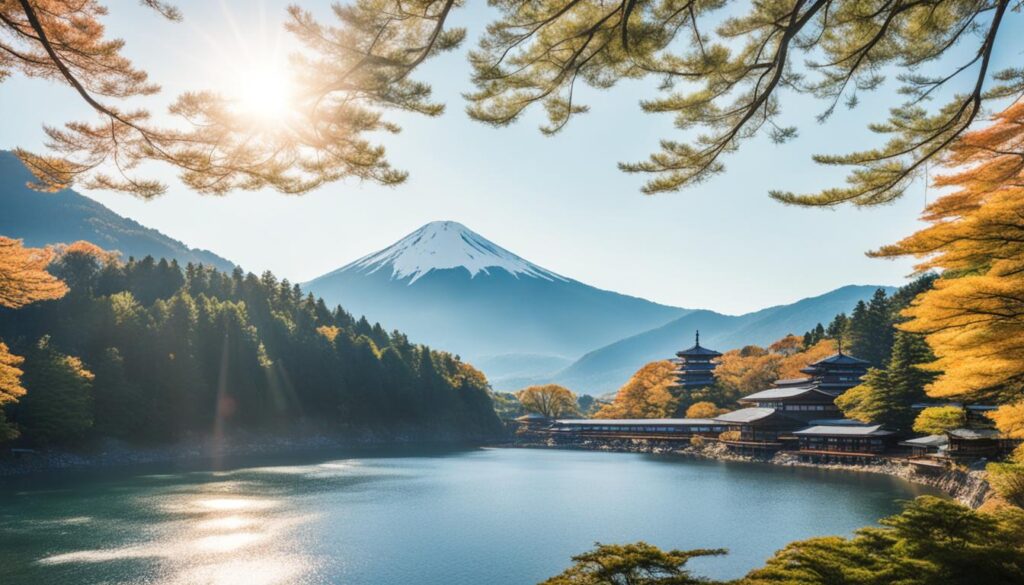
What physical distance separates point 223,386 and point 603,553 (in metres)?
40.3

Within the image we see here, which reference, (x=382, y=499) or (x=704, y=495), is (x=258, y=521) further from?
(x=704, y=495)

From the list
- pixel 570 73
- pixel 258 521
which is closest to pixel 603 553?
pixel 570 73

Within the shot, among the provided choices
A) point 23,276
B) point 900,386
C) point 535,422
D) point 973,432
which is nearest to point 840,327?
point 900,386

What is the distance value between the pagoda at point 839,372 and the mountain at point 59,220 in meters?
145

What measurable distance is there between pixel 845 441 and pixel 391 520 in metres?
25.2

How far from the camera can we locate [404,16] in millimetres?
5078

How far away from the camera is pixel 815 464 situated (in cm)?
3247

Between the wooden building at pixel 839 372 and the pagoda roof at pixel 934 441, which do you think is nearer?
the pagoda roof at pixel 934 441

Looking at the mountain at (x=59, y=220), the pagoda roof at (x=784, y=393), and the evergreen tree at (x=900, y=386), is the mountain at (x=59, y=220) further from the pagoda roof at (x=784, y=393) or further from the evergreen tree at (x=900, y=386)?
the evergreen tree at (x=900, y=386)

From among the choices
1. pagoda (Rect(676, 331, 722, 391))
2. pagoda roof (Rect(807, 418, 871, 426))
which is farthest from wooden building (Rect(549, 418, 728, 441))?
pagoda roof (Rect(807, 418, 871, 426))

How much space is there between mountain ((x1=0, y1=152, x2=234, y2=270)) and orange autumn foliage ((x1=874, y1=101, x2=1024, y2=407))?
161m

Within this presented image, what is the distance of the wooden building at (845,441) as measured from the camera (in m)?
30.8

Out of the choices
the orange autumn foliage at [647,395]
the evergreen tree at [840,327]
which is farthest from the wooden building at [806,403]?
the evergreen tree at [840,327]

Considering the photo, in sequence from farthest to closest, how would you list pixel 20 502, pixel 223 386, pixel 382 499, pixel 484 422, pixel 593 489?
pixel 484 422 < pixel 223 386 < pixel 593 489 < pixel 382 499 < pixel 20 502
